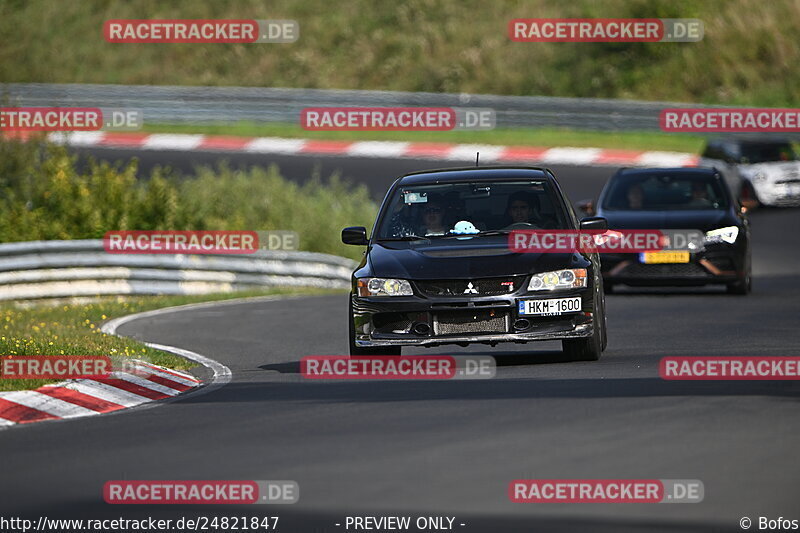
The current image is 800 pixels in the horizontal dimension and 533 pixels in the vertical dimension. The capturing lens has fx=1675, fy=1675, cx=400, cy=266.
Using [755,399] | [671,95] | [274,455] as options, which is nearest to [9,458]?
[274,455]

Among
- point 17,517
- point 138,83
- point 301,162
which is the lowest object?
point 17,517

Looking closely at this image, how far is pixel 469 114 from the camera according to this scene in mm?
40344

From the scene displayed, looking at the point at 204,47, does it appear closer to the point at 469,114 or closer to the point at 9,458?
the point at 469,114

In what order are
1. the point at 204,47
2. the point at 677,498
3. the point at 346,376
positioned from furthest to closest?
the point at 204,47, the point at 346,376, the point at 677,498

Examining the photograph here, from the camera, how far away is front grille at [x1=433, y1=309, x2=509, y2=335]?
40.9 ft

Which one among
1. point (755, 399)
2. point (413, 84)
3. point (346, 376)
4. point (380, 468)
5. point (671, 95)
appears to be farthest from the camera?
point (413, 84)

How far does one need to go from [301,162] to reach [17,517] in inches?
1239

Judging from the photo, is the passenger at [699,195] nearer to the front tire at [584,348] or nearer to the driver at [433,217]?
the driver at [433,217]

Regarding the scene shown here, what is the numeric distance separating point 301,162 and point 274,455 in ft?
99.1

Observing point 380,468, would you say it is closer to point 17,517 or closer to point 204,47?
point 17,517

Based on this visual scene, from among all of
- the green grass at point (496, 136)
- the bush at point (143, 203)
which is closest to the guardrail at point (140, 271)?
the bush at point (143, 203)

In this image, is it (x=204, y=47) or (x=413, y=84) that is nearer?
(x=413, y=84)

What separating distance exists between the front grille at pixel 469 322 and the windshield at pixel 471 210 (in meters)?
1.07

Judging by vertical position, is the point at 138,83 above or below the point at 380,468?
above
